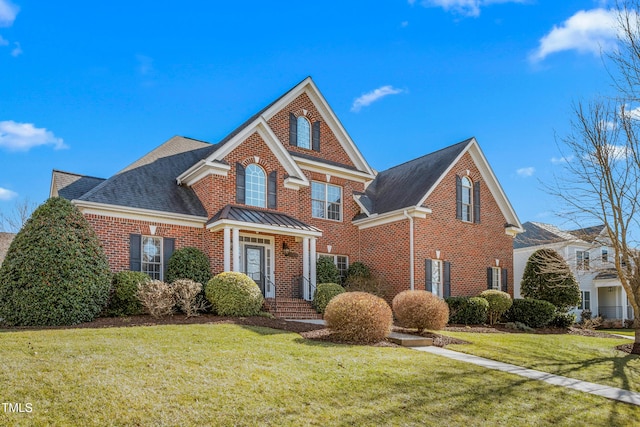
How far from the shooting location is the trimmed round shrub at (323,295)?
1771 cm

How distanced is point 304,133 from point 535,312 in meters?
12.1

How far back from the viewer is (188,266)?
55.3 ft

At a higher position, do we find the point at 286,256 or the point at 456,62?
the point at 456,62

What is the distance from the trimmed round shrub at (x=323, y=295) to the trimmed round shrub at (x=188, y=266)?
384cm

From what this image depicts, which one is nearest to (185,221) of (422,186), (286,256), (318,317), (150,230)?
(150,230)

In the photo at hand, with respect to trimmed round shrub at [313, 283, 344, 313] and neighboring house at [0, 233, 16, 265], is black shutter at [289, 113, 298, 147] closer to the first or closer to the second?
trimmed round shrub at [313, 283, 344, 313]

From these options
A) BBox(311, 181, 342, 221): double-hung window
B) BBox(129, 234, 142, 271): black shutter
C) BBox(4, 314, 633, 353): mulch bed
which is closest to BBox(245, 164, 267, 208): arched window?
BBox(311, 181, 342, 221): double-hung window

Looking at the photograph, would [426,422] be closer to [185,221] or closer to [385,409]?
[385,409]

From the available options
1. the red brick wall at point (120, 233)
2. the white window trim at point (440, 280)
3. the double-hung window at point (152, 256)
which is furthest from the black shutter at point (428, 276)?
the double-hung window at point (152, 256)

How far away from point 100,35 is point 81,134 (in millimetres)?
6553

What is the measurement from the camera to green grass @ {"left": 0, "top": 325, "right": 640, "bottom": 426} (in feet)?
20.5

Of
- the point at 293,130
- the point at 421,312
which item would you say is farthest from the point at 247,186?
the point at 421,312

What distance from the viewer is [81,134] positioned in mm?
20828

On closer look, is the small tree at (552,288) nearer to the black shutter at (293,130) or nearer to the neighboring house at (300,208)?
the neighboring house at (300,208)
